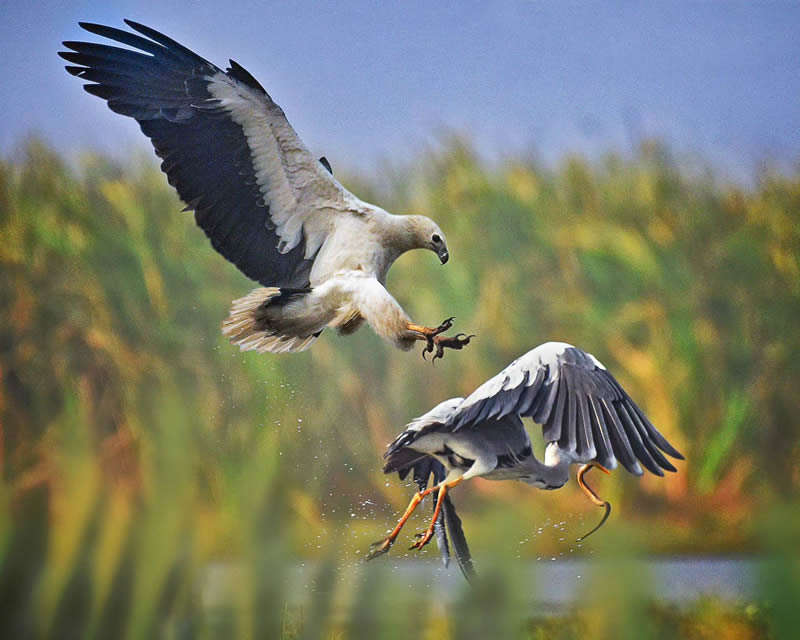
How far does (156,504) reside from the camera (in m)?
3.13

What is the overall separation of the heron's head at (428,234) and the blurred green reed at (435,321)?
1736mm

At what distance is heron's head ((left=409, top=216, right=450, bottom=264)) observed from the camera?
262cm

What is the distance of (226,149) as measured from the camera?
2762 millimetres

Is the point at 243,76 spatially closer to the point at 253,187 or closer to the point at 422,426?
the point at 253,187

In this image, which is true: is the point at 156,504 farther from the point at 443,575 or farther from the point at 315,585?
the point at 443,575

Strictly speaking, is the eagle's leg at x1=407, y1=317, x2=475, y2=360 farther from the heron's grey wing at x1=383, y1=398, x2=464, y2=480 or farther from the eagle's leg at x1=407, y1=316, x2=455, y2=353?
the heron's grey wing at x1=383, y1=398, x2=464, y2=480

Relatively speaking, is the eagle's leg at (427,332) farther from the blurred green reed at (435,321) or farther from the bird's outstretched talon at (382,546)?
the blurred green reed at (435,321)

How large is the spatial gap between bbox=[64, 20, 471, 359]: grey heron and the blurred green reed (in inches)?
59.6

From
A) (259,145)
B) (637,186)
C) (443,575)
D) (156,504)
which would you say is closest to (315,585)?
(156,504)

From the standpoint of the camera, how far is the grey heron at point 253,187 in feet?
8.59

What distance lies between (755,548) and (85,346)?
2846 millimetres

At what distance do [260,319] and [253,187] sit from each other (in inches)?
14.7

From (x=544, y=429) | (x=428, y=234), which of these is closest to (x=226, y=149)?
(x=428, y=234)

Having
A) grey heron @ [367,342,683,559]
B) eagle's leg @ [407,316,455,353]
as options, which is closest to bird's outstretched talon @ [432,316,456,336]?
eagle's leg @ [407,316,455,353]
